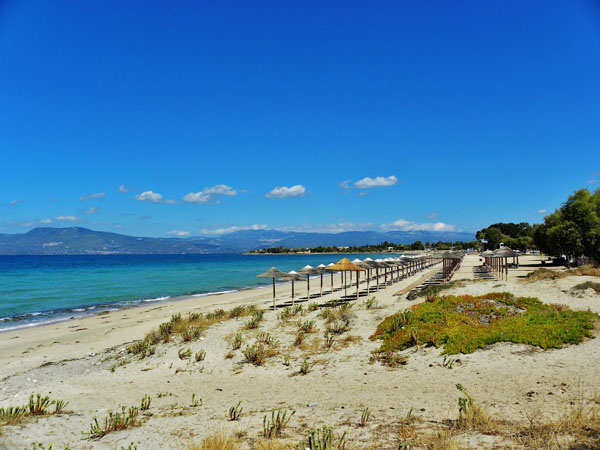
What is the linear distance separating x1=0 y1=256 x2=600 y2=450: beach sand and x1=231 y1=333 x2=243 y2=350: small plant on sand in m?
0.27

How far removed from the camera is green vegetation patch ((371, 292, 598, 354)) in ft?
31.0

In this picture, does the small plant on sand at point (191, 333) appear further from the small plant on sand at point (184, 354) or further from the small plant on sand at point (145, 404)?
the small plant on sand at point (145, 404)

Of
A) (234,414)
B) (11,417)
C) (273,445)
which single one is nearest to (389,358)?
(234,414)

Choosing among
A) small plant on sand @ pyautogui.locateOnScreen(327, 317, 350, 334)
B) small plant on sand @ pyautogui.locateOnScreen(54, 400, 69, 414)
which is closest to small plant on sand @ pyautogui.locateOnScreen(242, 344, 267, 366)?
small plant on sand @ pyautogui.locateOnScreen(327, 317, 350, 334)

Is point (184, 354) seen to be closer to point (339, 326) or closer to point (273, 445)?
point (339, 326)

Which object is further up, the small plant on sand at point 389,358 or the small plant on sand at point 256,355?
the small plant on sand at point 389,358

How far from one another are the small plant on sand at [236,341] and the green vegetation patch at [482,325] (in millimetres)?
4046

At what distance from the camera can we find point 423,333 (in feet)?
34.0

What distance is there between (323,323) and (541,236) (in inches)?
1370

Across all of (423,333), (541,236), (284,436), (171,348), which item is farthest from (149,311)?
(541,236)

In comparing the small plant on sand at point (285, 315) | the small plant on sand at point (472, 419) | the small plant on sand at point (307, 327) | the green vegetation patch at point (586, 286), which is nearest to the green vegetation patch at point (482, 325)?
the small plant on sand at point (307, 327)

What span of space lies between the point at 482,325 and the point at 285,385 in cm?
593

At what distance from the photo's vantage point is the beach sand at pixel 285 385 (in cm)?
604

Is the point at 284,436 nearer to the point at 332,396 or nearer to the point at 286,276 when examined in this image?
the point at 332,396
